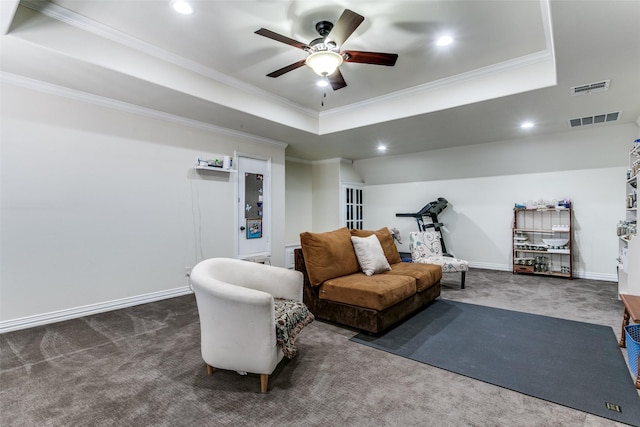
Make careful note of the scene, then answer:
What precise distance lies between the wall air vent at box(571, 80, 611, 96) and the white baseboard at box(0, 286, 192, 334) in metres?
5.74

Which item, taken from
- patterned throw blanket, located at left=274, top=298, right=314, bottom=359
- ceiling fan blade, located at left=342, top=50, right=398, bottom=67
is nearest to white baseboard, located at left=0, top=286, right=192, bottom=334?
patterned throw blanket, located at left=274, top=298, right=314, bottom=359

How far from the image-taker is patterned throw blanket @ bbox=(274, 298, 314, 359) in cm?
200

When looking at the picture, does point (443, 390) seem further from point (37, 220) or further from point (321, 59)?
point (37, 220)

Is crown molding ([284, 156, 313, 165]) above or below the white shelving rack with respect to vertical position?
above

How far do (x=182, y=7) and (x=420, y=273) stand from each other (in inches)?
141

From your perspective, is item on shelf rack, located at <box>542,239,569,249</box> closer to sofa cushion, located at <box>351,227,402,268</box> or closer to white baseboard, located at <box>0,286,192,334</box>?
sofa cushion, located at <box>351,227,402,268</box>

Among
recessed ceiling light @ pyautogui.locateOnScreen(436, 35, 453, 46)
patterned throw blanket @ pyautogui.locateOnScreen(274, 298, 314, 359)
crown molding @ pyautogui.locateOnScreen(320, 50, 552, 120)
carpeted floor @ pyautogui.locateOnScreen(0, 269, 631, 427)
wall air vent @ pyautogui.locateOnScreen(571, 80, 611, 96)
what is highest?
recessed ceiling light @ pyautogui.locateOnScreen(436, 35, 453, 46)

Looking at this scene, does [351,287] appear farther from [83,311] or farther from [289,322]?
[83,311]

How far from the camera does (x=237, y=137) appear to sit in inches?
204

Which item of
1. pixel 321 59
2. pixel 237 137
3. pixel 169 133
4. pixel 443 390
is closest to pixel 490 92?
pixel 321 59

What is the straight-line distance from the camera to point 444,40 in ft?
10.1

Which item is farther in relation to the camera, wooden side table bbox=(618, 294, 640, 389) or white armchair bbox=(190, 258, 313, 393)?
wooden side table bbox=(618, 294, 640, 389)

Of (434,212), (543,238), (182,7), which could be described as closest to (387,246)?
(434,212)

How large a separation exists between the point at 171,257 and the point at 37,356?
1.91m
